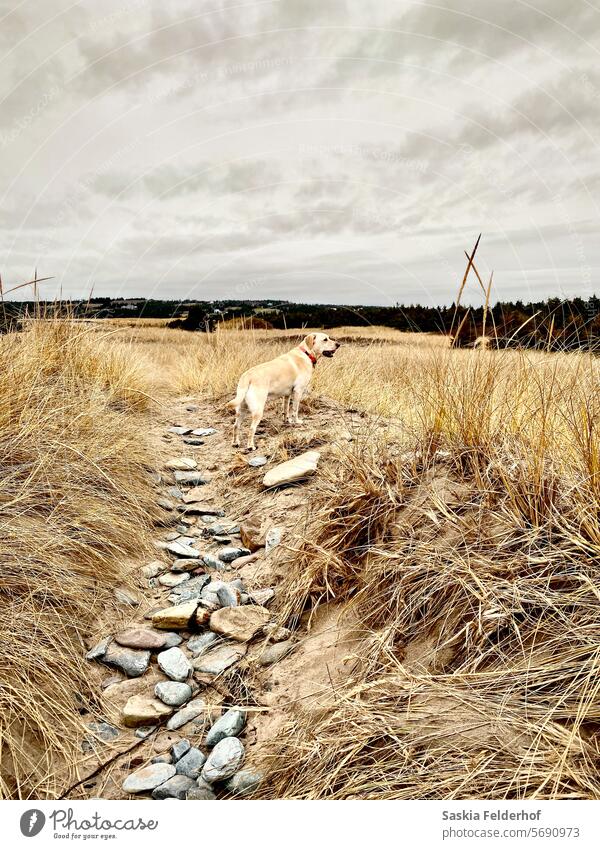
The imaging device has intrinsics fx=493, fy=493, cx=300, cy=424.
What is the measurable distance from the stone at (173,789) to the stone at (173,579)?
4.67 feet

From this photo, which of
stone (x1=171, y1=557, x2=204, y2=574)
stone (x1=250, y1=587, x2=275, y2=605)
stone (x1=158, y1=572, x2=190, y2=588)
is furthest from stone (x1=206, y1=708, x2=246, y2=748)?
stone (x1=171, y1=557, x2=204, y2=574)

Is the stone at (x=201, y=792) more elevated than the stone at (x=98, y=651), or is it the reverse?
the stone at (x=98, y=651)

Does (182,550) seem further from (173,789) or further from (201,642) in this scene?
(173,789)

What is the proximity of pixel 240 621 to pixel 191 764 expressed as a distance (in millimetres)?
838

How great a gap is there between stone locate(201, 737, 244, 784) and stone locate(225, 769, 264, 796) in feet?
0.10

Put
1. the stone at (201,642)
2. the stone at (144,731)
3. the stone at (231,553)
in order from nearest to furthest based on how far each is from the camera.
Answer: the stone at (144,731) < the stone at (201,642) < the stone at (231,553)

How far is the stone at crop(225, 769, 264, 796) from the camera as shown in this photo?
5.90 ft

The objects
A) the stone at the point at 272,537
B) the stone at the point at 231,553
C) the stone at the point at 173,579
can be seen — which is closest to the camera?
the stone at the point at 173,579

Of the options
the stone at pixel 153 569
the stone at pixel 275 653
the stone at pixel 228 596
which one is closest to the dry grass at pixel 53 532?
the stone at pixel 153 569

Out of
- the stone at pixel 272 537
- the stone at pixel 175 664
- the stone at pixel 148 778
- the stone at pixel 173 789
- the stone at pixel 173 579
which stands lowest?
the stone at pixel 148 778

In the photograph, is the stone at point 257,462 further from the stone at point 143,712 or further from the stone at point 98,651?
the stone at point 143,712

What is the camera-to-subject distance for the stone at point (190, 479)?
477 cm

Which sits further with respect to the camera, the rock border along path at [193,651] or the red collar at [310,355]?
the red collar at [310,355]

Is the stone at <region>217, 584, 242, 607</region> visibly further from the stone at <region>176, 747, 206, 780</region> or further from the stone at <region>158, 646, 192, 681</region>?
the stone at <region>176, 747, 206, 780</region>
